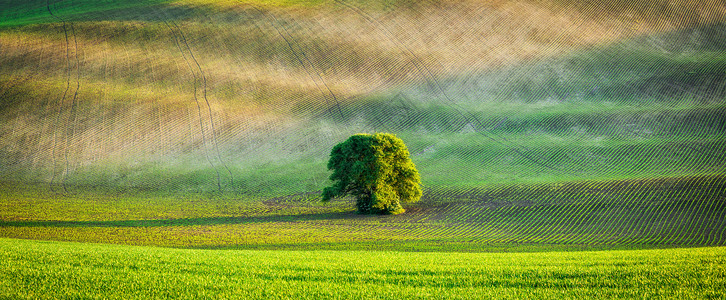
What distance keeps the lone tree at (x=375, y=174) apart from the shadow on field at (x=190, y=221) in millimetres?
1708

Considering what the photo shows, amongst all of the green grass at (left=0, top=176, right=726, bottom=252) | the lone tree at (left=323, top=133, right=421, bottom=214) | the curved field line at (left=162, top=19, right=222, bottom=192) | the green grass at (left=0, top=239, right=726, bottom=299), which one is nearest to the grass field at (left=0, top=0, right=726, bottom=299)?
the green grass at (left=0, top=239, right=726, bottom=299)

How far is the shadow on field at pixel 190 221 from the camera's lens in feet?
92.7

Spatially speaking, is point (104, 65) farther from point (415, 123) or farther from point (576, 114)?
point (576, 114)

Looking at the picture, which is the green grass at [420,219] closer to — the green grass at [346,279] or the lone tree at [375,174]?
the lone tree at [375,174]

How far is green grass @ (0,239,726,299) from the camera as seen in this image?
868 centimetres

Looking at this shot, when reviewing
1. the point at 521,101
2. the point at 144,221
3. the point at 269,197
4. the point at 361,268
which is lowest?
the point at 521,101

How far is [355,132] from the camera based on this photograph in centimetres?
5759

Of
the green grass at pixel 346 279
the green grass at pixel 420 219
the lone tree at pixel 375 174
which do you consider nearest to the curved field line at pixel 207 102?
the green grass at pixel 420 219

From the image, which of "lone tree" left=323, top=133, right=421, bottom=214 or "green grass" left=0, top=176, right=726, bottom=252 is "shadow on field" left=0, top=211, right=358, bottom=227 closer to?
"green grass" left=0, top=176, right=726, bottom=252

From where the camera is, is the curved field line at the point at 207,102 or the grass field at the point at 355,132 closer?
the grass field at the point at 355,132

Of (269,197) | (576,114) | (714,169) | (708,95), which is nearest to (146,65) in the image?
(269,197)

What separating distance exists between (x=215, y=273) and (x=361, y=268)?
3334 millimetres

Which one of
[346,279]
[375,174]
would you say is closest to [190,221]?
[375,174]

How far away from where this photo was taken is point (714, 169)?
43.0m
